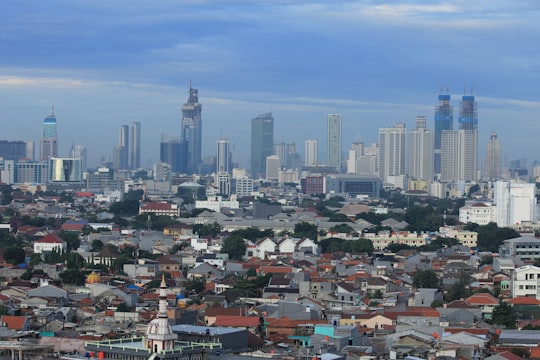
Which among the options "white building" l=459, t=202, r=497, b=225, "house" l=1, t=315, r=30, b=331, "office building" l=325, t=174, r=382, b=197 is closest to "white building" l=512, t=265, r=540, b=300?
"house" l=1, t=315, r=30, b=331

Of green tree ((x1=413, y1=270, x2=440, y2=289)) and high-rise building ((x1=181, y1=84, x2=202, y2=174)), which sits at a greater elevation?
high-rise building ((x1=181, y1=84, x2=202, y2=174))

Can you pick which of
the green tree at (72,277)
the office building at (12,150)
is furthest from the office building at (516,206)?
the office building at (12,150)

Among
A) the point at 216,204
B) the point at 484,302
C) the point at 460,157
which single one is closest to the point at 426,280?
the point at 484,302

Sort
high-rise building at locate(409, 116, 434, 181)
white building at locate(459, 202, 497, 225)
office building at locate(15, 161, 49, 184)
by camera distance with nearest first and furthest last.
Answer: white building at locate(459, 202, 497, 225) → office building at locate(15, 161, 49, 184) → high-rise building at locate(409, 116, 434, 181)

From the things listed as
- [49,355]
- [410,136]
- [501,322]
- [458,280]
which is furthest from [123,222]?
[410,136]

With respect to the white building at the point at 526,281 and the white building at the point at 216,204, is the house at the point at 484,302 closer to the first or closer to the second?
the white building at the point at 526,281

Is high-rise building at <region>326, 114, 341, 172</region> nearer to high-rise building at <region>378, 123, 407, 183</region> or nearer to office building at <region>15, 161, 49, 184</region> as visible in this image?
high-rise building at <region>378, 123, 407, 183</region>

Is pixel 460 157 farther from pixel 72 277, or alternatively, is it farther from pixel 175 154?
pixel 72 277
